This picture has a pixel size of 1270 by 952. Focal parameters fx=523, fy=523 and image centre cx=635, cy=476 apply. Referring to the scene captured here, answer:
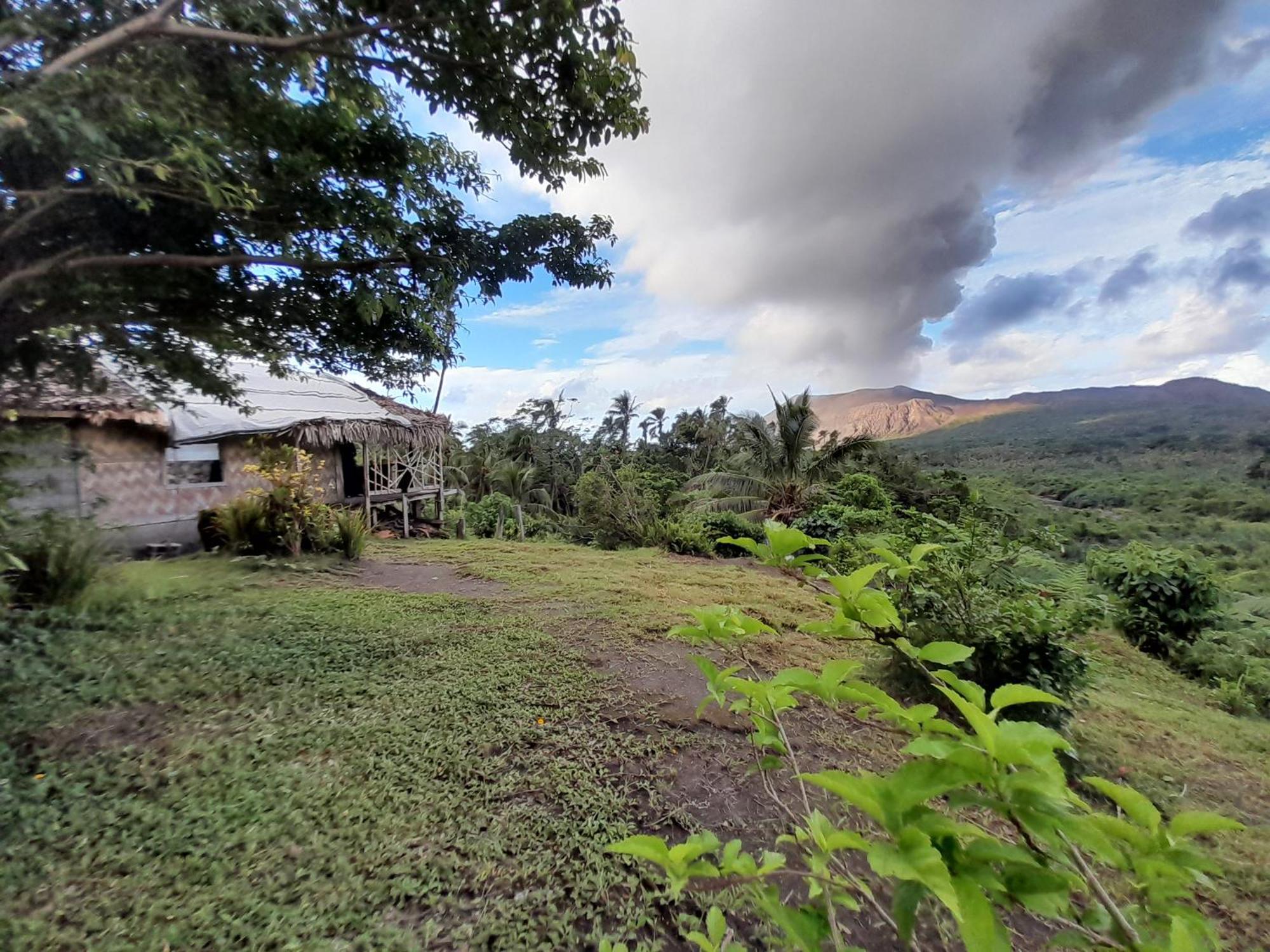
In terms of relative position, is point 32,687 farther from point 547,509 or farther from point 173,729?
point 547,509

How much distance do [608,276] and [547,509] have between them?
17.1 meters

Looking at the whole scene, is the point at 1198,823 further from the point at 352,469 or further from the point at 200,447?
the point at 352,469

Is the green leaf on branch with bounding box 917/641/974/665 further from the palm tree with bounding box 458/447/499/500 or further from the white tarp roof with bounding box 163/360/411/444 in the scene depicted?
the palm tree with bounding box 458/447/499/500

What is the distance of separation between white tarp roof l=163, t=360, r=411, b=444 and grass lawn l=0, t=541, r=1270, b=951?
5.40 m

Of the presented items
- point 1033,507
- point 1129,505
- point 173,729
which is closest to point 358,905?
point 173,729

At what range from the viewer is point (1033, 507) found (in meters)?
15.4

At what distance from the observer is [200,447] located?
9.49 m

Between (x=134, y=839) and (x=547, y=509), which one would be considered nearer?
(x=134, y=839)

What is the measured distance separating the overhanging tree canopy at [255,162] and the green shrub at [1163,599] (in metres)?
7.31

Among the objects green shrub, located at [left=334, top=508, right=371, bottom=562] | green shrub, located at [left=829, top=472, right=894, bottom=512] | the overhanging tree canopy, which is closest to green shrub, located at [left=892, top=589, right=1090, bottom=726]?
the overhanging tree canopy

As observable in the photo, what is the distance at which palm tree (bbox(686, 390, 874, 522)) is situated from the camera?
1250 cm

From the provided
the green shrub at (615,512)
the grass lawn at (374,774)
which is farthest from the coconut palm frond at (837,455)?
the grass lawn at (374,774)

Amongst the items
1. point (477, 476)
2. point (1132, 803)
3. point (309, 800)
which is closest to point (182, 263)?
point (309, 800)

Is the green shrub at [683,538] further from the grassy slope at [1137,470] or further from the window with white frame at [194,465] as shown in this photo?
the window with white frame at [194,465]
